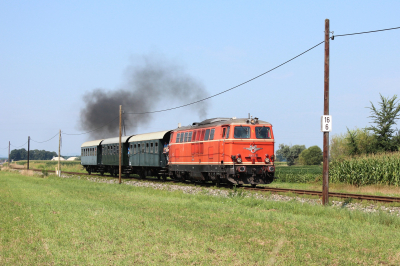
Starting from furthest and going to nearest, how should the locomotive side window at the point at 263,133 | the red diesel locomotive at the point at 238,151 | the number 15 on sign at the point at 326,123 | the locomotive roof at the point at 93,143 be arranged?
the locomotive roof at the point at 93,143 → the locomotive side window at the point at 263,133 → the red diesel locomotive at the point at 238,151 → the number 15 on sign at the point at 326,123

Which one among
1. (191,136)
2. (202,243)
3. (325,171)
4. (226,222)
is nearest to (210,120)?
(191,136)

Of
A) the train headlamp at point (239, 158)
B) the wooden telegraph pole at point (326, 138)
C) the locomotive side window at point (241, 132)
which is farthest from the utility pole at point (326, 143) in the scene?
the locomotive side window at point (241, 132)

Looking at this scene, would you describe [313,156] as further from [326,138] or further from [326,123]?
[326,123]

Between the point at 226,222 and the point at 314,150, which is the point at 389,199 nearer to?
the point at 226,222

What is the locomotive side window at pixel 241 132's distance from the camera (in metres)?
21.4

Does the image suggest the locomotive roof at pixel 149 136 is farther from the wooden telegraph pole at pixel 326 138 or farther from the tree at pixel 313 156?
the tree at pixel 313 156

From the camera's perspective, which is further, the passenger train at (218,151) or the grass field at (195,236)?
the passenger train at (218,151)

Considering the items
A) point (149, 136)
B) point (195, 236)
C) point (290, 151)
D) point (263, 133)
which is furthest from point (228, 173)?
point (290, 151)

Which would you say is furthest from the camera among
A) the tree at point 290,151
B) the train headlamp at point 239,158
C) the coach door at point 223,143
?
the tree at point 290,151

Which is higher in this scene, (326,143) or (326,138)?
(326,138)

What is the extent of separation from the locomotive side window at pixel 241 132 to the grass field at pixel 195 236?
7376 millimetres

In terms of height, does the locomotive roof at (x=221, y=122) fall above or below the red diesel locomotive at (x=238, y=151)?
above

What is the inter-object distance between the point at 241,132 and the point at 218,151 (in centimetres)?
166

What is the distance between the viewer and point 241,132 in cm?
2158
